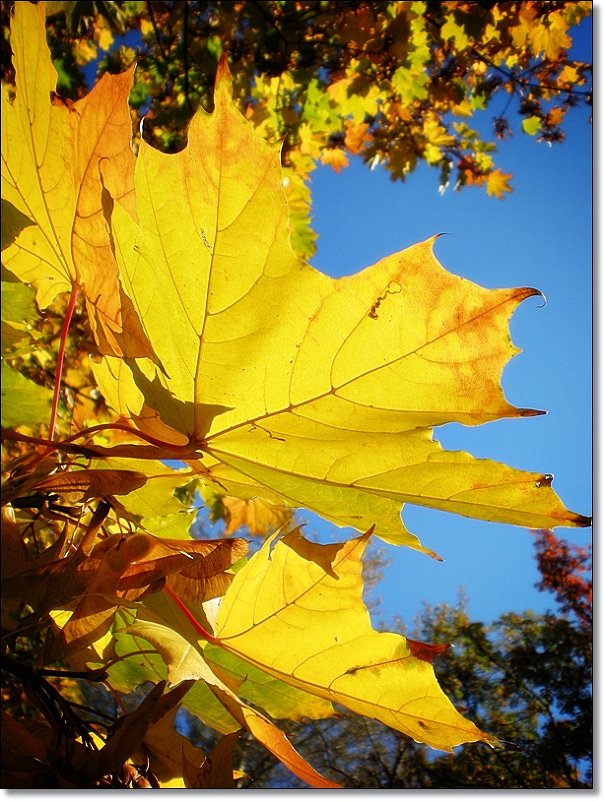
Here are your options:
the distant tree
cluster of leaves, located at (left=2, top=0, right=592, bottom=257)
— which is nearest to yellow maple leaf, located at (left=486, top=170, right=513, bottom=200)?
cluster of leaves, located at (left=2, top=0, right=592, bottom=257)

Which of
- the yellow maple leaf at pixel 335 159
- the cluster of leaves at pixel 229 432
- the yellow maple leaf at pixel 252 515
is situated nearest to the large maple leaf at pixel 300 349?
the cluster of leaves at pixel 229 432

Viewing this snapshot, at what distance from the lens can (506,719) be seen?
2.93 metres

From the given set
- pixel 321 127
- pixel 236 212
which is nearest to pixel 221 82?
pixel 236 212

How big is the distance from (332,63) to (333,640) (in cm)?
185

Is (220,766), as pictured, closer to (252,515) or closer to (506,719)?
(252,515)

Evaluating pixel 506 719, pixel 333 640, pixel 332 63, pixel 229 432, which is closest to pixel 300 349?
pixel 229 432

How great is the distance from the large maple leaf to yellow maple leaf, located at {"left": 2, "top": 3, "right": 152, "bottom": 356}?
0.03m

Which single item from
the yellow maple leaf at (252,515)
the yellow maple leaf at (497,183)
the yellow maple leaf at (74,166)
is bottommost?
the yellow maple leaf at (74,166)

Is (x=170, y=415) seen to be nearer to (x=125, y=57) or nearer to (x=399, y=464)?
(x=399, y=464)

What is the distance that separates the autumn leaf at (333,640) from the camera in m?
0.33

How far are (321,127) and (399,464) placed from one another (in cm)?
188

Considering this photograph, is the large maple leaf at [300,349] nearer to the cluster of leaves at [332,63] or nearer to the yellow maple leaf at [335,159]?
the cluster of leaves at [332,63]

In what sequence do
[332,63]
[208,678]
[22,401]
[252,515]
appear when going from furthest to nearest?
[332,63] < [252,515] < [22,401] < [208,678]

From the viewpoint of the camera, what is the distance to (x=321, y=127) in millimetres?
1951
